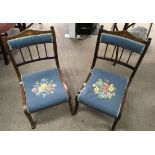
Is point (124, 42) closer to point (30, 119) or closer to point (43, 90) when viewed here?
point (43, 90)

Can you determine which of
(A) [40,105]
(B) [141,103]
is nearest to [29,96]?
(A) [40,105]

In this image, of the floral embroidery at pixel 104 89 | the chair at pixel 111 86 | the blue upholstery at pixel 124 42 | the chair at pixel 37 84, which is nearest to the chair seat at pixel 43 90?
the chair at pixel 37 84

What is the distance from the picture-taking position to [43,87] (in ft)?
5.25

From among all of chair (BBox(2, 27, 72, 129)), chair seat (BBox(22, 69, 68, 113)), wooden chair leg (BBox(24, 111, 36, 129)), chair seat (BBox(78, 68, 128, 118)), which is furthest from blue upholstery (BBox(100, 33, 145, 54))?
wooden chair leg (BBox(24, 111, 36, 129))

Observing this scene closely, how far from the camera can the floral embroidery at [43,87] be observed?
1.56m

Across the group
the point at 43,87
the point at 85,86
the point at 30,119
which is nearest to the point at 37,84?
the point at 43,87

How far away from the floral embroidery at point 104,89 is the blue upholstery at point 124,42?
34 centimetres

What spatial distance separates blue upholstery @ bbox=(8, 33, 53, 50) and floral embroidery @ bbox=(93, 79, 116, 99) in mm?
554

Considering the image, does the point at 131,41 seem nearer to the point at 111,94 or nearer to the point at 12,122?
the point at 111,94

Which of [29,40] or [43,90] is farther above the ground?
[29,40]

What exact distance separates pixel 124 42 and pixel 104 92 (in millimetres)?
445

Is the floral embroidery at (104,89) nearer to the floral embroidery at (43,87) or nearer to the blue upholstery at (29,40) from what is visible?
the floral embroidery at (43,87)

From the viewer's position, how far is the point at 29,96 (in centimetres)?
154
